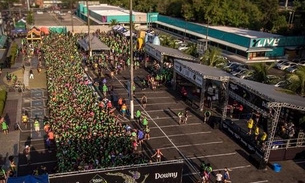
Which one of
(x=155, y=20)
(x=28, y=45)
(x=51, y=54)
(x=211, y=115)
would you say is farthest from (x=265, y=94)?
(x=155, y=20)

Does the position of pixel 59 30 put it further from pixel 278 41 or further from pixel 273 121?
pixel 273 121

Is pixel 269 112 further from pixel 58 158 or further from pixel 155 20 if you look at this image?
pixel 155 20

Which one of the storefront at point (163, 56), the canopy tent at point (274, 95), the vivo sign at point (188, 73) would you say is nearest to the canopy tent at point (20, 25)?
the storefront at point (163, 56)

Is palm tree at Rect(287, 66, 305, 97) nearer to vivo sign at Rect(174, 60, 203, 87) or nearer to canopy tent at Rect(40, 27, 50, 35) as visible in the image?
vivo sign at Rect(174, 60, 203, 87)

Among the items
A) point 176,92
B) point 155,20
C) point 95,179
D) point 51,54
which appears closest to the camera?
point 95,179

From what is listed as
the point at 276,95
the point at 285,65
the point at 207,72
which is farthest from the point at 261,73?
the point at 285,65

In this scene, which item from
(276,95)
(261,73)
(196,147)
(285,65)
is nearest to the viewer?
(276,95)
